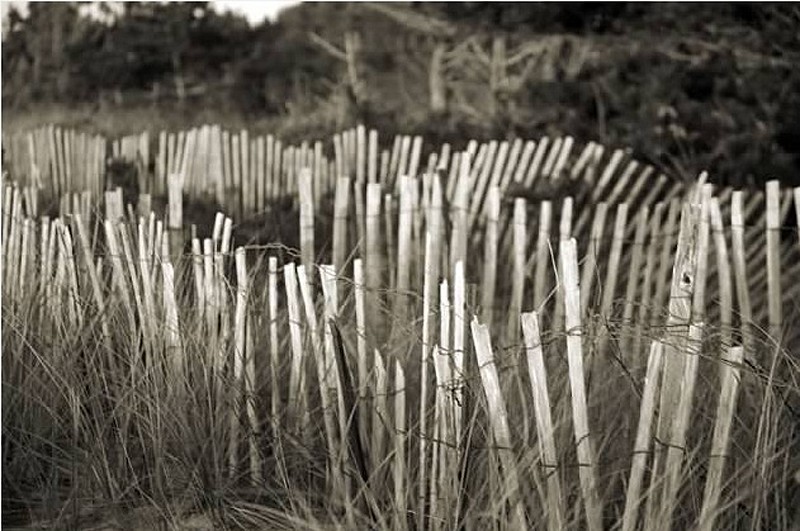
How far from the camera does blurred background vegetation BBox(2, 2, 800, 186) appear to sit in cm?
803

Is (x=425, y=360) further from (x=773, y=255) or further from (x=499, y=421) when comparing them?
(x=773, y=255)

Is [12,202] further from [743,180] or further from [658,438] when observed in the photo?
[743,180]

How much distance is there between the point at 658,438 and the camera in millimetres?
2357

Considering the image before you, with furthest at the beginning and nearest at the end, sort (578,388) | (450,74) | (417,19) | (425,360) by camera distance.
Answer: (450,74)
(417,19)
(425,360)
(578,388)

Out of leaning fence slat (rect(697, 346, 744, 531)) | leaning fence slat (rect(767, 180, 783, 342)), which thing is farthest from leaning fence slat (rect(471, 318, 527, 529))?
leaning fence slat (rect(767, 180, 783, 342))

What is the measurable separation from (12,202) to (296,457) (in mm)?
1774

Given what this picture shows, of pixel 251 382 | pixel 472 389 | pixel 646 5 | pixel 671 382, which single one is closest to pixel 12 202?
pixel 251 382

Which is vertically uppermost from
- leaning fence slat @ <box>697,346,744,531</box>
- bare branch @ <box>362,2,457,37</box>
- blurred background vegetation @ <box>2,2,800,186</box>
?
bare branch @ <box>362,2,457,37</box>

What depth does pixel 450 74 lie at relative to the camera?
14898mm

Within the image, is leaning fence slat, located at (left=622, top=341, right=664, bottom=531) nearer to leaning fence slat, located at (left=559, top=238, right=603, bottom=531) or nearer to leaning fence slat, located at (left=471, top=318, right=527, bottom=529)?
leaning fence slat, located at (left=559, top=238, right=603, bottom=531)

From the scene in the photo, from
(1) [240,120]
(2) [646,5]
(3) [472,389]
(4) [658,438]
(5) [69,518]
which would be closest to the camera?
(4) [658,438]

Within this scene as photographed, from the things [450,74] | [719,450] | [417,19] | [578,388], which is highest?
[417,19]

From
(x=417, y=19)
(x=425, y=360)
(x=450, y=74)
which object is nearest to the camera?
(x=425, y=360)

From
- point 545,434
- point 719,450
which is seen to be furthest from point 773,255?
point 545,434
